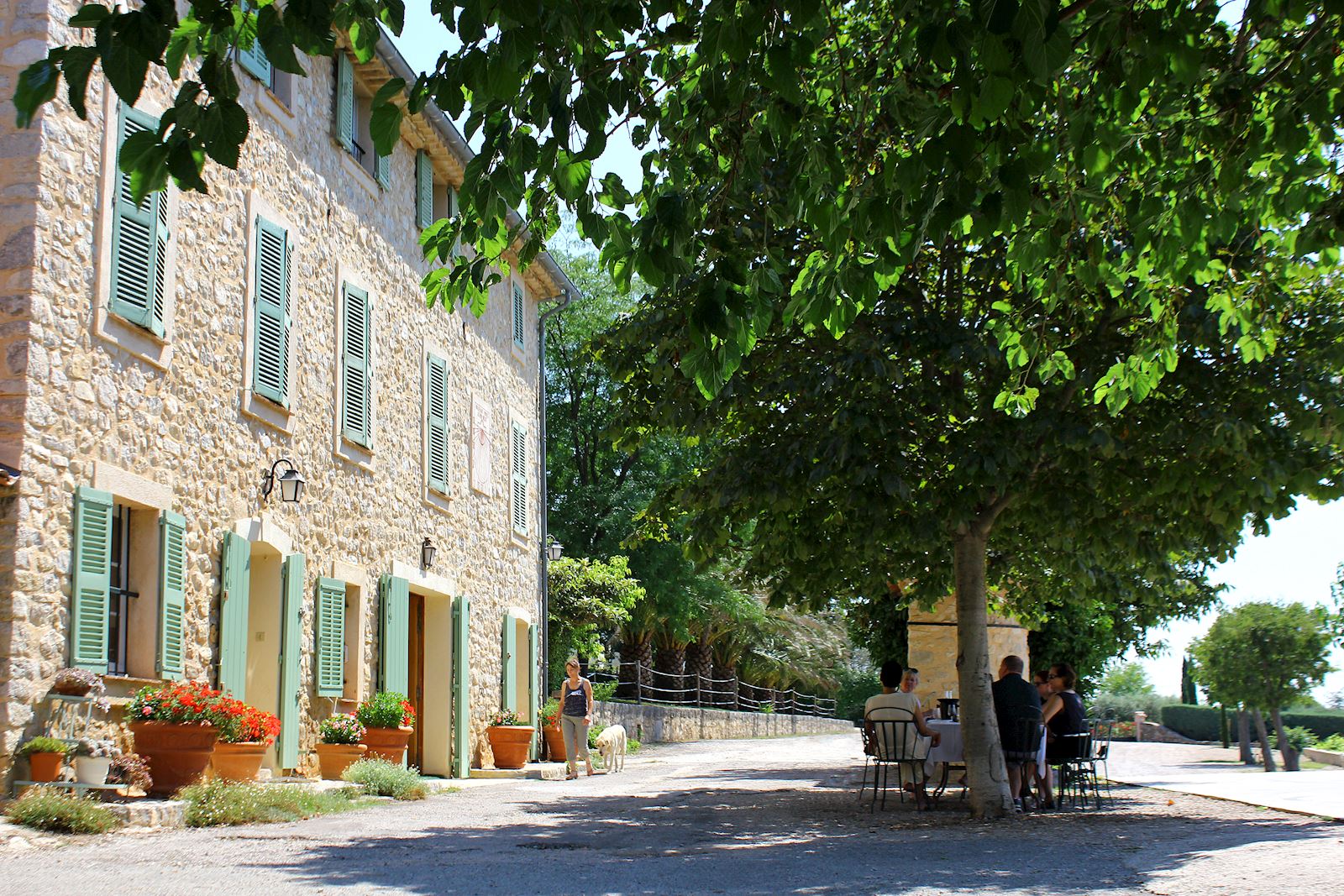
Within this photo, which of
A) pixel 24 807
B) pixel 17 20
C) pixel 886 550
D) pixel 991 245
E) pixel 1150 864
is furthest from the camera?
pixel 886 550

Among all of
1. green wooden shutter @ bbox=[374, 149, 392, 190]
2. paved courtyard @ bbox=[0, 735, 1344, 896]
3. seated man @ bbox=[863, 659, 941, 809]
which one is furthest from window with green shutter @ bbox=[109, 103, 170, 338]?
seated man @ bbox=[863, 659, 941, 809]

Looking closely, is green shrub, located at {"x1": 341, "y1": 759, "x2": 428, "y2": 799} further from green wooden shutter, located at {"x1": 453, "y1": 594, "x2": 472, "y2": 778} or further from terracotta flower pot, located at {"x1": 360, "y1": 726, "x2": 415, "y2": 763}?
green wooden shutter, located at {"x1": 453, "y1": 594, "x2": 472, "y2": 778}

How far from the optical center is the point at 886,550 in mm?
11469

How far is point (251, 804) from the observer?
903 cm

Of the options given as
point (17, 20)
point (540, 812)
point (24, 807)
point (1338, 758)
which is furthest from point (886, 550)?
point (1338, 758)

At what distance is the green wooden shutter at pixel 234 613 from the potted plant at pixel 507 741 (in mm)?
6623

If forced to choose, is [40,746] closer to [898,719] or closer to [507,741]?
[898,719]

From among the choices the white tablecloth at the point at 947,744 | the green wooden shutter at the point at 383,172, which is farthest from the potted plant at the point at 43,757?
the green wooden shutter at the point at 383,172

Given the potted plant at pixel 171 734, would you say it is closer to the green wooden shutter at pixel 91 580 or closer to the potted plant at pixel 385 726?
the green wooden shutter at pixel 91 580

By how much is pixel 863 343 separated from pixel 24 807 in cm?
625

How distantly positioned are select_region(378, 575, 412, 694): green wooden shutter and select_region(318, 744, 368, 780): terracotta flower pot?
5.38 ft

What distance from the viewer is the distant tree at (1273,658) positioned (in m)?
24.3

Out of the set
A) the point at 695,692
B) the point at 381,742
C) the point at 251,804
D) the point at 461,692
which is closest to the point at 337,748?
the point at 381,742

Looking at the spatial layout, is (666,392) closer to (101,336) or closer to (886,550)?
(886,550)
